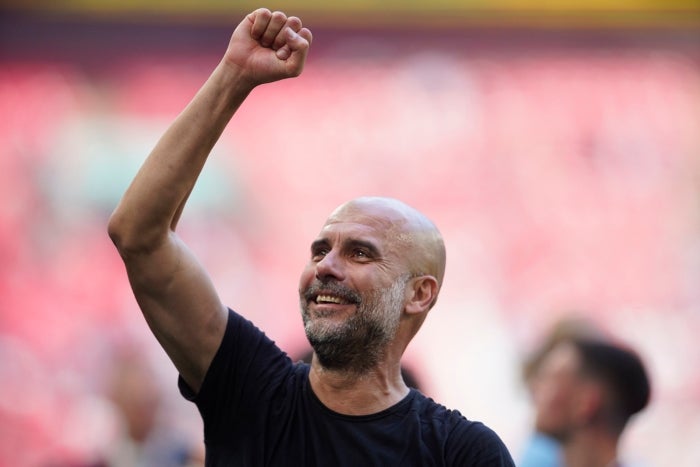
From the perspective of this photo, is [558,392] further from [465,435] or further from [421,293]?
[465,435]

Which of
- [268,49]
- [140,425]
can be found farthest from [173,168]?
[140,425]

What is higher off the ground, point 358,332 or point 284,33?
point 284,33

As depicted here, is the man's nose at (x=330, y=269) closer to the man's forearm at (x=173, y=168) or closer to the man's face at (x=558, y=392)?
the man's forearm at (x=173, y=168)

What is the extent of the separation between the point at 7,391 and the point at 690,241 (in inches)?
177

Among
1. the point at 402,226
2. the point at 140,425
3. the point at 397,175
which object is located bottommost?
the point at 140,425

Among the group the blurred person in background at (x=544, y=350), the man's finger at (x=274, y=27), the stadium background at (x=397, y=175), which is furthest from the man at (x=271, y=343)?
the stadium background at (x=397, y=175)

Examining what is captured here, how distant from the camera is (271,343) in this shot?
244 centimetres

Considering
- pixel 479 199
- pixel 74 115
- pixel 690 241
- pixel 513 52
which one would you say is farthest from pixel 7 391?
pixel 690 241

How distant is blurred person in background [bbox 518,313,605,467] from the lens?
550cm

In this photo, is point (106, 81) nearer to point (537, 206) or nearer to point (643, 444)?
point (537, 206)

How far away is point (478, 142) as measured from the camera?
647 centimetres

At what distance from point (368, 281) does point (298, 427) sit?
38cm

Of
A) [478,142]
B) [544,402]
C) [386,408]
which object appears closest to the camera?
[386,408]

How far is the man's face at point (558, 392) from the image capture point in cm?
526
